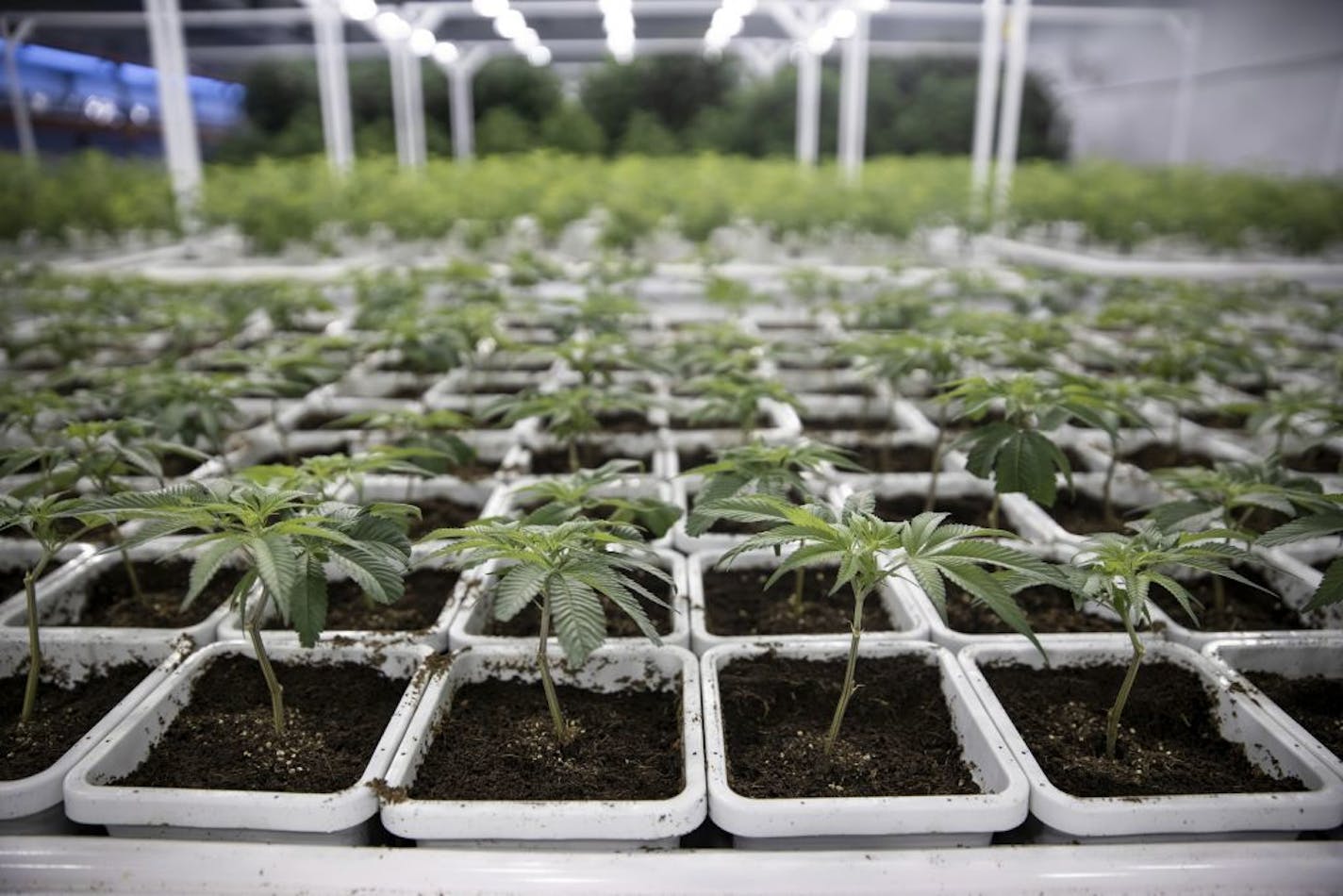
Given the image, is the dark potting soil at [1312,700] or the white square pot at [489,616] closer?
the dark potting soil at [1312,700]

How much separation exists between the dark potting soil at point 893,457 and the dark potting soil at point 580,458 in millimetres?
596

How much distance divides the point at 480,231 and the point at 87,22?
221 inches

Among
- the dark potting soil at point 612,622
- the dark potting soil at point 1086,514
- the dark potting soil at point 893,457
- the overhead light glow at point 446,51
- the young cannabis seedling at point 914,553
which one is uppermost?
the overhead light glow at point 446,51

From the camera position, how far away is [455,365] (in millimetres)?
2422

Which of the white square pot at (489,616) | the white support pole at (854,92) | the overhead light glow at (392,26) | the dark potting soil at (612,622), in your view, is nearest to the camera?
the white square pot at (489,616)

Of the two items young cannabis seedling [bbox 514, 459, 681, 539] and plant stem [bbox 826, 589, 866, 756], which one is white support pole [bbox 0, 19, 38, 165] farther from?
plant stem [bbox 826, 589, 866, 756]

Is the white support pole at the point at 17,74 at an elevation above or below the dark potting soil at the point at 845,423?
above

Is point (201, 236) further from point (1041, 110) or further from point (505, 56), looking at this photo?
point (1041, 110)

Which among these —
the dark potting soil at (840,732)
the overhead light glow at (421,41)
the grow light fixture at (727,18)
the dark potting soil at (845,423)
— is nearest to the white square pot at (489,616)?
the dark potting soil at (840,732)

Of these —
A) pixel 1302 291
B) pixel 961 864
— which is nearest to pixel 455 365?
pixel 961 864

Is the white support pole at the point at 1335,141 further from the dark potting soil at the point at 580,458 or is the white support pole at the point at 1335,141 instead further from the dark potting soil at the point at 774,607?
the dark potting soil at the point at 774,607

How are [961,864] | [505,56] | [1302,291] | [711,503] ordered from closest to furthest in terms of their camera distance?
1. [961,864]
2. [711,503]
3. [1302,291]
4. [505,56]

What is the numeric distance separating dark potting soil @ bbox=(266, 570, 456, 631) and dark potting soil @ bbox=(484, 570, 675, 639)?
127 mm

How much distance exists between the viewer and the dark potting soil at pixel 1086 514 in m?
1.98
